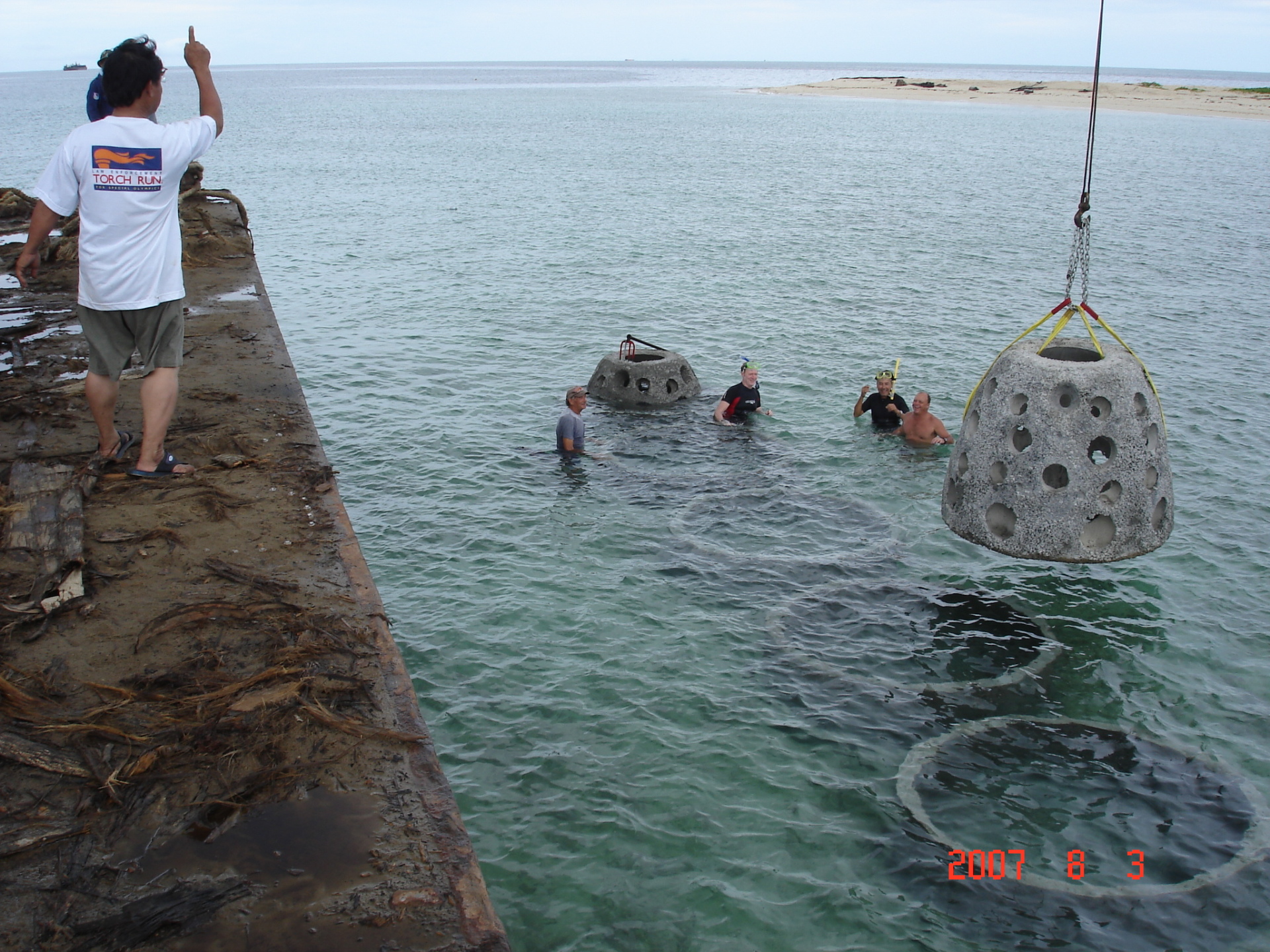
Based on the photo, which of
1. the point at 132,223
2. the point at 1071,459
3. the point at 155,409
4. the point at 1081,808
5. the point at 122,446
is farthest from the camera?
the point at 1071,459

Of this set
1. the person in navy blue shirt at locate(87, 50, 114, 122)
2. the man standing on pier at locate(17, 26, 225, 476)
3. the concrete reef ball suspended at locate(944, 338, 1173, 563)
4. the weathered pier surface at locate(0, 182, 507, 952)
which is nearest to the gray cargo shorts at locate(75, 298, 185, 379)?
the man standing on pier at locate(17, 26, 225, 476)

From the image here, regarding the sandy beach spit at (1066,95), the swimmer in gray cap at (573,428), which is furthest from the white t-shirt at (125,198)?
the sandy beach spit at (1066,95)

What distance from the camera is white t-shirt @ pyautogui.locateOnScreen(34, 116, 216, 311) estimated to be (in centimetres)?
621

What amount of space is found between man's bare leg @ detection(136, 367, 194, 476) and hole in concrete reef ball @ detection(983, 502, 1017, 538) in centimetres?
653

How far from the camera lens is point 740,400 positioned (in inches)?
631

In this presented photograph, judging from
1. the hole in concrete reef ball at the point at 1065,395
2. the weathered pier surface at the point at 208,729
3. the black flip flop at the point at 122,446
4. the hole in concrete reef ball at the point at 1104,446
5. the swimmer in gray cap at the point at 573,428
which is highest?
the hole in concrete reef ball at the point at 1065,395

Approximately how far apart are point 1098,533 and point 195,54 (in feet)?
25.5

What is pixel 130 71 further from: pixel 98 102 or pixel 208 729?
pixel 208 729

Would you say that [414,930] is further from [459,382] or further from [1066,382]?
[459,382]

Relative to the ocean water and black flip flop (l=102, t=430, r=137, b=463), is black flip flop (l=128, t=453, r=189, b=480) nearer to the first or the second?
black flip flop (l=102, t=430, r=137, b=463)

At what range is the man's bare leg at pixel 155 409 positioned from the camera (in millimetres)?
6844

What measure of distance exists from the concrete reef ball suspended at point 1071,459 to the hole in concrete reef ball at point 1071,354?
1cm

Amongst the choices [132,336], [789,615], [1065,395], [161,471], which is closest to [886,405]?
[789,615]

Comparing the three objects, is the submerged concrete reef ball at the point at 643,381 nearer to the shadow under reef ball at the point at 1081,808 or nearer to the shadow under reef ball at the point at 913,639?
the shadow under reef ball at the point at 913,639
